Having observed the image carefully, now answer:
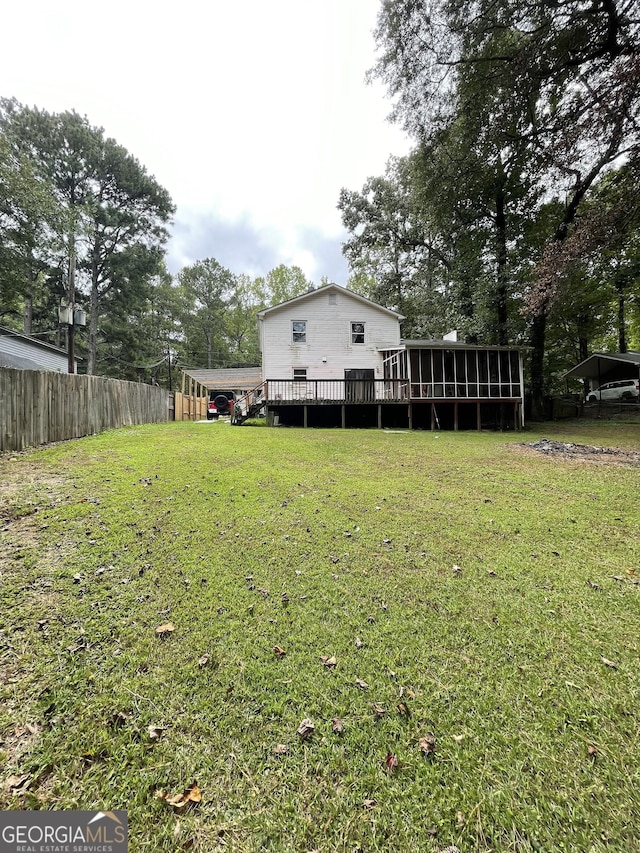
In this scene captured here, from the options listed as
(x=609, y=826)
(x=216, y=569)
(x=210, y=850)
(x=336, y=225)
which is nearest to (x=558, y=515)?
(x=609, y=826)

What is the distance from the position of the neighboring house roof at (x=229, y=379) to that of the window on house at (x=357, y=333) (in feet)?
35.2

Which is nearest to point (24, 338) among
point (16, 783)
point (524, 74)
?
point (16, 783)

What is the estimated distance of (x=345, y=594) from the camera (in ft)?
8.80

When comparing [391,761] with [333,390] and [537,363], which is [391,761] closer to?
[333,390]

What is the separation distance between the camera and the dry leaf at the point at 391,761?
4.76 ft

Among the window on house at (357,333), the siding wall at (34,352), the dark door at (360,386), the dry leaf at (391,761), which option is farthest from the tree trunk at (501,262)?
the siding wall at (34,352)

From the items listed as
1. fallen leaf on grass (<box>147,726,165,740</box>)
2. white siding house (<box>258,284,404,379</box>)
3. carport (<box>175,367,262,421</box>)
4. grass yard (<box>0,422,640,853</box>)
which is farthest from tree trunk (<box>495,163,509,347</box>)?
fallen leaf on grass (<box>147,726,165,740</box>)

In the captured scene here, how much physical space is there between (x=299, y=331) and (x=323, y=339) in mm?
1379

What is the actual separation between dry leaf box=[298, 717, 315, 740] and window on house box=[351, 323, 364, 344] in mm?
17598

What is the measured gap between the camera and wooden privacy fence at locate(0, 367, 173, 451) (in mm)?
6391

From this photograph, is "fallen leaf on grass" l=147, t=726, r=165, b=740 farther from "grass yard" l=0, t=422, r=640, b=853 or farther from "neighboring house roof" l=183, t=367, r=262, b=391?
"neighboring house roof" l=183, t=367, r=262, b=391

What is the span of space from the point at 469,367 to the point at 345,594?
48.0 feet

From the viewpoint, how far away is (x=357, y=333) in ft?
59.4

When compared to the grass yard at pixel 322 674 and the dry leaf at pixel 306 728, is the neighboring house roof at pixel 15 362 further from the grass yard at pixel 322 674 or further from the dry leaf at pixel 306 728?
the dry leaf at pixel 306 728
